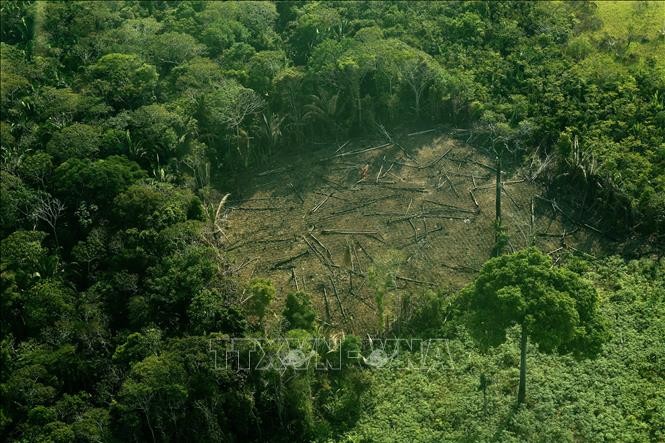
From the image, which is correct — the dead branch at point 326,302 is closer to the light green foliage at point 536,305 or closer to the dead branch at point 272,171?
the light green foliage at point 536,305

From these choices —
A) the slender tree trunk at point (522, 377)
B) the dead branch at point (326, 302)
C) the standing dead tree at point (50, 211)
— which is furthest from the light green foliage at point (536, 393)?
the standing dead tree at point (50, 211)

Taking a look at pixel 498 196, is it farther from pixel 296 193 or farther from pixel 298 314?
pixel 298 314

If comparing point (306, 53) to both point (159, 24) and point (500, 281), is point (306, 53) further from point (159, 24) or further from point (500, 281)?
point (500, 281)

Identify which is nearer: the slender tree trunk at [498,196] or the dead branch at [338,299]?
the dead branch at [338,299]

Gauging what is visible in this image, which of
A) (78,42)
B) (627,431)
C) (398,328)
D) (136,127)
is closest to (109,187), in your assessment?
(136,127)

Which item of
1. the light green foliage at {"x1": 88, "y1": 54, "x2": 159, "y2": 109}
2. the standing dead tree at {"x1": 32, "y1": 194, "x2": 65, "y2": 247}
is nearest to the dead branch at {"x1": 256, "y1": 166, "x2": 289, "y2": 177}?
the light green foliage at {"x1": 88, "y1": 54, "x2": 159, "y2": 109}

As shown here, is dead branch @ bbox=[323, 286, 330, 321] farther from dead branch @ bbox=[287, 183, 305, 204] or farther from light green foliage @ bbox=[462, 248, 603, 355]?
light green foliage @ bbox=[462, 248, 603, 355]
